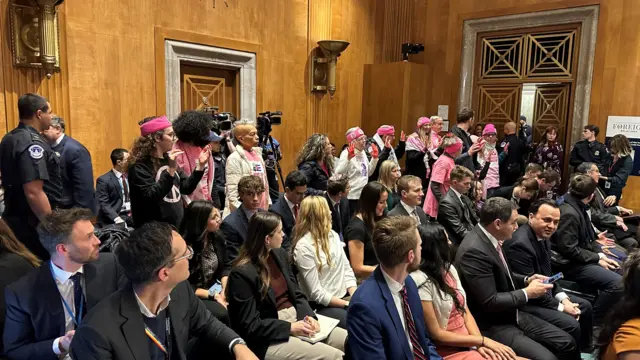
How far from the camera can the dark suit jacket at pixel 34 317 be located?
1.71 metres

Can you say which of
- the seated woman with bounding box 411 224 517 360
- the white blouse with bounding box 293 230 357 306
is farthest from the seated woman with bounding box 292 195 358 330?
the seated woman with bounding box 411 224 517 360

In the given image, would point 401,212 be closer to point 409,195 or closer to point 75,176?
point 409,195

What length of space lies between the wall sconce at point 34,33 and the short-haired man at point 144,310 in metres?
3.67

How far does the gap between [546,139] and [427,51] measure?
2609mm

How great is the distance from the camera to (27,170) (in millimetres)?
2645

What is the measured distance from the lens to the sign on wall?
644 cm

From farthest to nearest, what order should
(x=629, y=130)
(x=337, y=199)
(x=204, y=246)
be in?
(x=629, y=130) → (x=337, y=199) → (x=204, y=246)

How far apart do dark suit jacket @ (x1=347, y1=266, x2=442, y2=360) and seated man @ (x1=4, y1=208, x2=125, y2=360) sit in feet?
3.21

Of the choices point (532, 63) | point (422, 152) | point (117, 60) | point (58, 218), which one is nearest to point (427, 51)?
point (532, 63)

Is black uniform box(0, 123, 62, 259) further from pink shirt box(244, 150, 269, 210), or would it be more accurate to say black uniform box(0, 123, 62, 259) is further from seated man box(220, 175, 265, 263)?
pink shirt box(244, 150, 269, 210)

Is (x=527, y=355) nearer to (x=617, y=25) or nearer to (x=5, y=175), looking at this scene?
(x=5, y=175)

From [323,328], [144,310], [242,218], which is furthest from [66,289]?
[242,218]

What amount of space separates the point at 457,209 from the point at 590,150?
144 inches

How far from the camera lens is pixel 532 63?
7.34 meters
